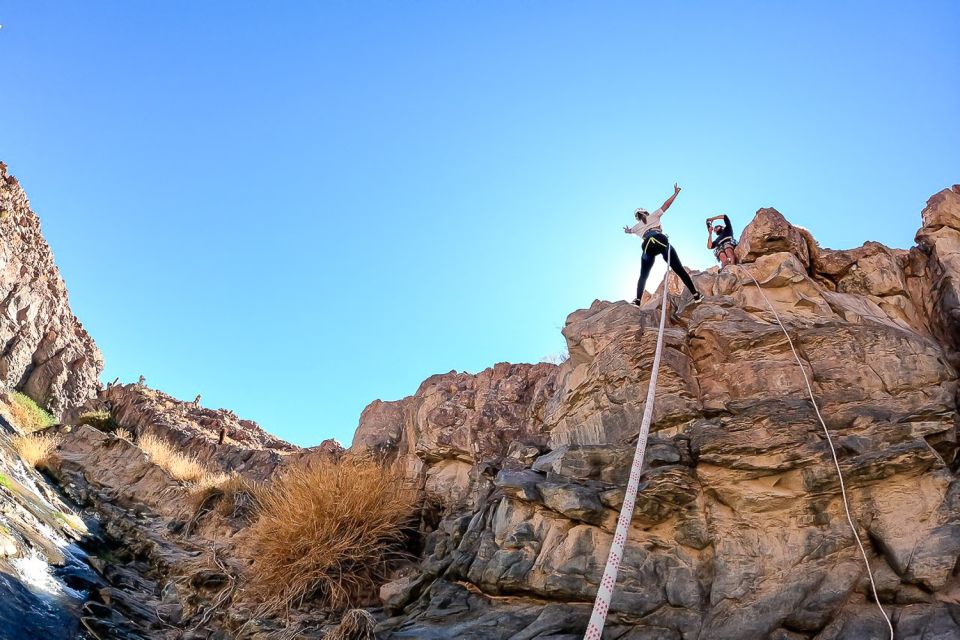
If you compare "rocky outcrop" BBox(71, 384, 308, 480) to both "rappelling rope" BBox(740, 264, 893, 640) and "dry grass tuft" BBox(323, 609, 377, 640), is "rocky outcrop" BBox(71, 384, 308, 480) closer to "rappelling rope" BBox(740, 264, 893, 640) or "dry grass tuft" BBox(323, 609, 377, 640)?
"dry grass tuft" BBox(323, 609, 377, 640)

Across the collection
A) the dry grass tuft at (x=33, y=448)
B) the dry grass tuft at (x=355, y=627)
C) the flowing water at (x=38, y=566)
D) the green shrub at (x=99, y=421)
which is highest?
the green shrub at (x=99, y=421)

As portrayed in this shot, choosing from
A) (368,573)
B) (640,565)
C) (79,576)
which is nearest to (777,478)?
(640,565)

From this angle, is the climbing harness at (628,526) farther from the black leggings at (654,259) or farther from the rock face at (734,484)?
the black leggings at (654,259)

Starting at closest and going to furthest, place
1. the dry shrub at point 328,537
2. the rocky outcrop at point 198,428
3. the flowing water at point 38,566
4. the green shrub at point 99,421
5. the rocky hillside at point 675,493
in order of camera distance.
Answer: the rocky hillside at point 675,493 → the flowing water at point 38,566 → the dry shrub at point 328,537 → the rocky outcrop at point 198,428 → the green shrub at point 99,421

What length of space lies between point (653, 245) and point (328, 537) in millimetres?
5951

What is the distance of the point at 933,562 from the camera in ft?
13.4

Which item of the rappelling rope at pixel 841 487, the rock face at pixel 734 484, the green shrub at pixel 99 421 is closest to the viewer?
the rappelling rope at pixel 841 487

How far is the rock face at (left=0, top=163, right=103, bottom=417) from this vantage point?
2267cm

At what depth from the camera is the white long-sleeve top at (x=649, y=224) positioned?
8406 mm

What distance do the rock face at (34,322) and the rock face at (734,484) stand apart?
77.6ft

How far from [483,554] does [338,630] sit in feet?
4.93

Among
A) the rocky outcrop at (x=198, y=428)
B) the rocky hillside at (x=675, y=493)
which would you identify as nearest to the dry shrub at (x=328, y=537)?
the rocky hillside at (x=675, y=493)

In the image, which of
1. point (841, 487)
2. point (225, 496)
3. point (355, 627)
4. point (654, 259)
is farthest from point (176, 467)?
point (841, 487)

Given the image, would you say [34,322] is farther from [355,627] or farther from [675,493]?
[675,493]
